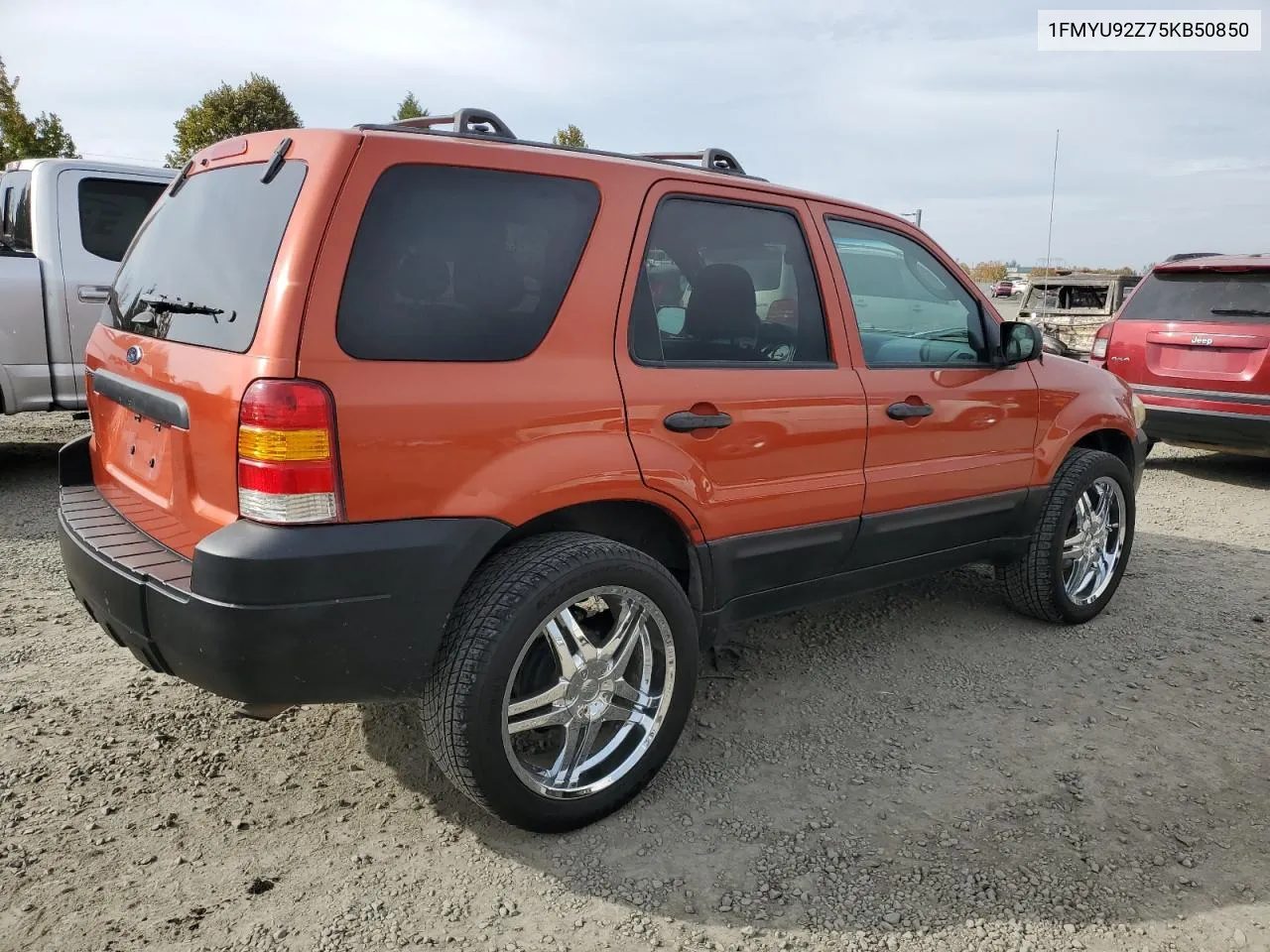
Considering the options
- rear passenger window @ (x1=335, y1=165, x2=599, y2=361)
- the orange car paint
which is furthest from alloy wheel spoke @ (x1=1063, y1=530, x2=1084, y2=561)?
rear passenger window @ (x1=335, y1=165, x2=599, y2=361)

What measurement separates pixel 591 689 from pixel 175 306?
1.53m

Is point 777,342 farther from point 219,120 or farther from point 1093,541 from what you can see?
point 219,120

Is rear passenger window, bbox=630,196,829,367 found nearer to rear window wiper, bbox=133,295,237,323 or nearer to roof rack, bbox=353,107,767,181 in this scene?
roof rack, bbox=353,107,767,181

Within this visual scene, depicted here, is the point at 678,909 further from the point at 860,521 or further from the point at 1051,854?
the point at 860,521

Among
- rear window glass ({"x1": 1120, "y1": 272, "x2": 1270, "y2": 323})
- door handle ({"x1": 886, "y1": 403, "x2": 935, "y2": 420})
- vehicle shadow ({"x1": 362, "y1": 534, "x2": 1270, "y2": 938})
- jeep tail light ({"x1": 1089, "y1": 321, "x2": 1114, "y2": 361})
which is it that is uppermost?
rear window glass ({"x1": 1120, "y1": 272, "x2": 1270, "y2": 323})

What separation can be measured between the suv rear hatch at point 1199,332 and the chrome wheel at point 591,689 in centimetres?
571

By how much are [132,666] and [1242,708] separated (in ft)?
13.3

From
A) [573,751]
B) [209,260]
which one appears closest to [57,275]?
[209,260]

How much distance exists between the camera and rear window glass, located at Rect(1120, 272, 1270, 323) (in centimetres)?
660

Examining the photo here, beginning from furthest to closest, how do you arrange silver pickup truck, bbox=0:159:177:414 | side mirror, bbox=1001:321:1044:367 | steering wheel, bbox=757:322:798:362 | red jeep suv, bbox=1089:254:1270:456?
1. red jeep suv, bbox=1089:254:1270:456
2. silver pickup truck, bbox=0:159:177:414
3. side mirror, bbox=1001:321:1044:367
4. steering wheel, bbox=757:322:798:362

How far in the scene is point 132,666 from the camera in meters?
3.49

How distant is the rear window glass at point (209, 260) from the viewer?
2268mm

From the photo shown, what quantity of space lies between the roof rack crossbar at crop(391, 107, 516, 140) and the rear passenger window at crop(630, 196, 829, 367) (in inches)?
20.4

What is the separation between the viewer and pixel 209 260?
2.50 meters
